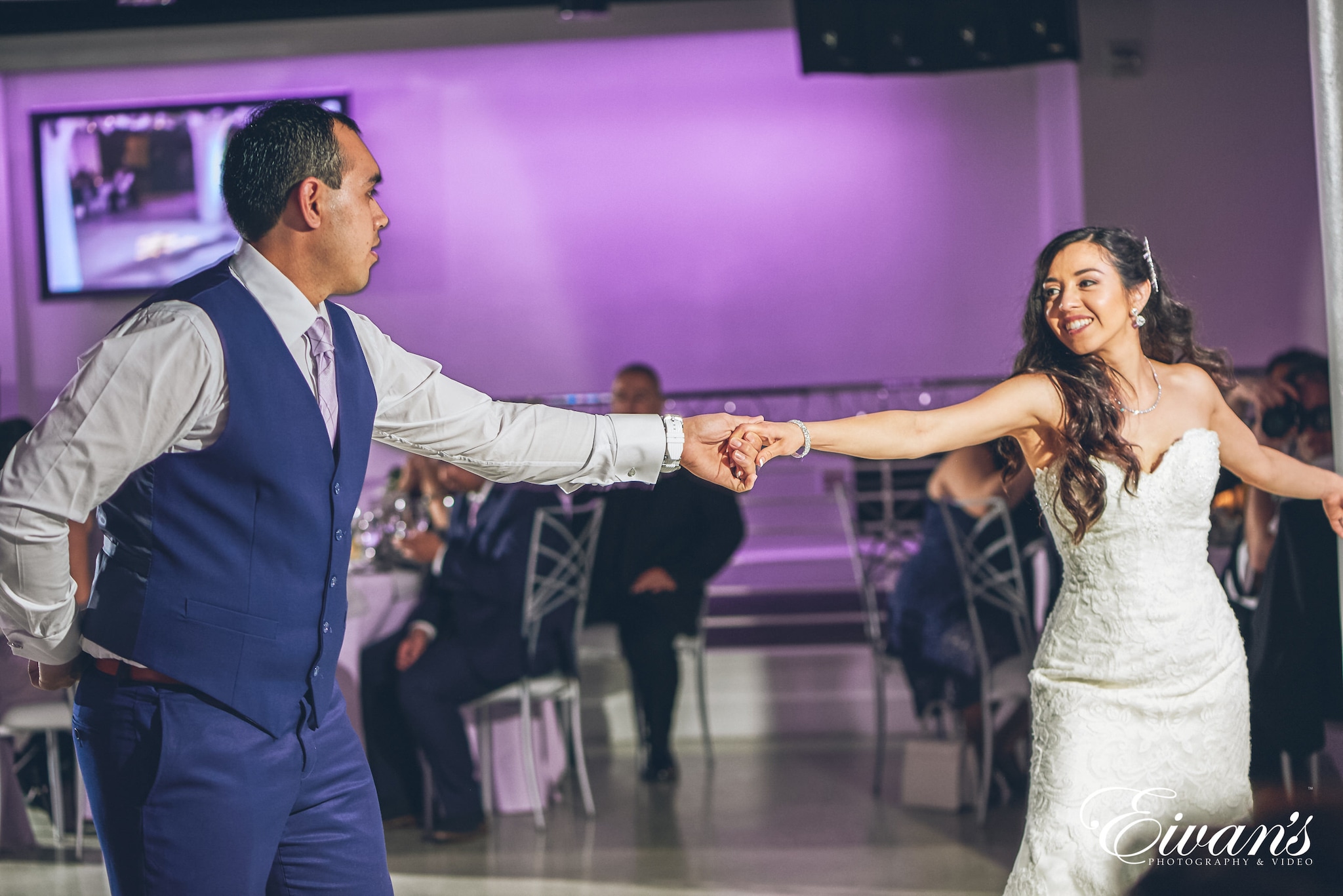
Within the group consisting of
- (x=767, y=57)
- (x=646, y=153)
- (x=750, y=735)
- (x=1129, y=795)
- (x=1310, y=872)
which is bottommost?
(x=750, y=735)

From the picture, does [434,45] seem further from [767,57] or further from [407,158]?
[767,57]

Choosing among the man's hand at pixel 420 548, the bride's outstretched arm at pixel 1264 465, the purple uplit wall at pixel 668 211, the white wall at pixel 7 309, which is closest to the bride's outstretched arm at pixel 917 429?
the bride's outstretched arm at pixel 1264 465

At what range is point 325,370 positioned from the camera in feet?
5.53

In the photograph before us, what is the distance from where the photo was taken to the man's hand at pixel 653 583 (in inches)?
197

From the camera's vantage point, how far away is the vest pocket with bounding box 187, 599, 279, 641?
152 centimetres

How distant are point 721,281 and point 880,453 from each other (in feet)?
18.3

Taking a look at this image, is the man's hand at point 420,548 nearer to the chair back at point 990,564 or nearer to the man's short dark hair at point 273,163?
the chair back at point 990,564

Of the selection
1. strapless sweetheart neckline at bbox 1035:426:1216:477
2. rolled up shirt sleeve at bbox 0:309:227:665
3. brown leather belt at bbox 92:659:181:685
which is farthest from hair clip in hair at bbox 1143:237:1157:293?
brown leather belt at bbox 92:659:181:685

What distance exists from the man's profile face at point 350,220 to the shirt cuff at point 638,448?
1.69 feet

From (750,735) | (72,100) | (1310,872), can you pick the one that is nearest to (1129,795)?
(1310,872)

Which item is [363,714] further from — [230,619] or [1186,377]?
[1186,377]

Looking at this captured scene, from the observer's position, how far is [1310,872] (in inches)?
92.9

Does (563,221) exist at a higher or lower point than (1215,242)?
higher

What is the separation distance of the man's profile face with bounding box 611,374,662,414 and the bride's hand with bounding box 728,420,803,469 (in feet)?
9.47
